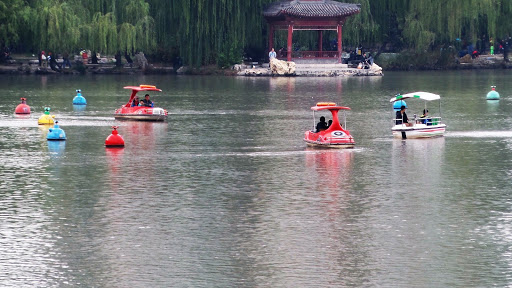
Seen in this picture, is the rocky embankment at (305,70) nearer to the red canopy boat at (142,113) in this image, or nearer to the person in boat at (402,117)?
the red canopy boat at (142,113)

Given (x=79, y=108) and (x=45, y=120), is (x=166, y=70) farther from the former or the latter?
(x=45, y=120)

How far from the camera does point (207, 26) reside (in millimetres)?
84375

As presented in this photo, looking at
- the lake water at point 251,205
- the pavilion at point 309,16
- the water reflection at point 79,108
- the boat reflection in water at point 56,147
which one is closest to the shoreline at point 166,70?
the pavilion at point 309,16

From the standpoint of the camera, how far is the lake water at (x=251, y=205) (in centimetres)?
1891

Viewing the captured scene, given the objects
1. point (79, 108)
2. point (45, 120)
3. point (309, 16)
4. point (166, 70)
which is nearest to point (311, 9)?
point (309, 16)

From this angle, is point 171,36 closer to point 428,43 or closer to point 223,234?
point 428,43

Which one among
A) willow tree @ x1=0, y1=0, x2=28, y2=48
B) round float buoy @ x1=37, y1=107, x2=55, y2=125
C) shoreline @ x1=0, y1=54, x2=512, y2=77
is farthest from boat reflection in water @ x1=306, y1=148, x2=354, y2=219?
shoreline @ x1=0, y1=54, x2=512, y2=77

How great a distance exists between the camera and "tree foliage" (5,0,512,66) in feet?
266

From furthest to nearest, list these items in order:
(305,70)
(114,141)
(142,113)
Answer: (305,70), (142,113), (114,141)

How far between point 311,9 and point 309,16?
0.80 m

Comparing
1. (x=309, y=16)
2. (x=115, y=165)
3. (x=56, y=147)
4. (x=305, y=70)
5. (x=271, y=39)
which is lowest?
(x=115, y=165)

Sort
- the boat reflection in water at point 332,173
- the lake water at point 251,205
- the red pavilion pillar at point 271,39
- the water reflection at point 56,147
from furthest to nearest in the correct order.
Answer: the red pavilion pillar at point 271,39, the water reflection at point 56,147, the boat reflection in water at point 332,173, the lake water at point 251,205

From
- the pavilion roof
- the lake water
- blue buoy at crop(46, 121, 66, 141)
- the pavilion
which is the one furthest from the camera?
the pavilion

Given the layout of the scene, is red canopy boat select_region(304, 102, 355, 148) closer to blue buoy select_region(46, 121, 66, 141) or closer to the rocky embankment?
blue buoy select_region(46, 121, 66, 141)
